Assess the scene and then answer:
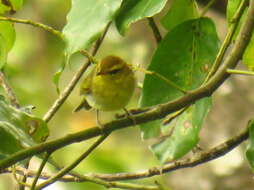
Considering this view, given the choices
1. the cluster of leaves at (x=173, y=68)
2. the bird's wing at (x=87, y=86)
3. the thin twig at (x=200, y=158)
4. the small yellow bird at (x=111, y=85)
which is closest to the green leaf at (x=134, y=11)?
the cluster of leaves at (x=173, y=68)

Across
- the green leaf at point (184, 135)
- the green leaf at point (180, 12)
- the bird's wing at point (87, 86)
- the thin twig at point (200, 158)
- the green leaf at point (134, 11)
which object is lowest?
the thin twig at point (200, 158)

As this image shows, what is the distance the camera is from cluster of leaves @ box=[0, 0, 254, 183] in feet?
4.82

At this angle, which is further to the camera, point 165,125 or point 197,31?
point 165,125

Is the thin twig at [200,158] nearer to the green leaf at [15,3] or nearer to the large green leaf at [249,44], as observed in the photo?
the large green leaf at [249,44]

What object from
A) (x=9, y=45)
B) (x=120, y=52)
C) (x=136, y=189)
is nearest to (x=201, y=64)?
(x=136, y=189)

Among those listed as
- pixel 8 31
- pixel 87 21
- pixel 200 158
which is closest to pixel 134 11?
pixel 87 21

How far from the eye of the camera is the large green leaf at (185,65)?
1672 millimetres

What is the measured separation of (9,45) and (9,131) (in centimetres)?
27

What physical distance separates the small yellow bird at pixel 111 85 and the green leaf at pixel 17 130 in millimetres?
502

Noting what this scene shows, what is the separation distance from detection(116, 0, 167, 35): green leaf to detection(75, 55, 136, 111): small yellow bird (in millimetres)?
602

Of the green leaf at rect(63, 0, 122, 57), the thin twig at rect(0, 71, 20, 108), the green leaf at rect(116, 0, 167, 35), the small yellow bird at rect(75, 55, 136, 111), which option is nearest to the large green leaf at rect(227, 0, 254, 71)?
the green leaf at rect(116, 0, 167, 35)

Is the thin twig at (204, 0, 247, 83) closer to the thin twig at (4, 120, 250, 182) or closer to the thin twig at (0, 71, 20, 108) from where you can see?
the thin twig at (4, 120, 250, 182)

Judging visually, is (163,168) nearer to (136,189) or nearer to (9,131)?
(136,189)

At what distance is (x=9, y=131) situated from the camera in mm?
1461
